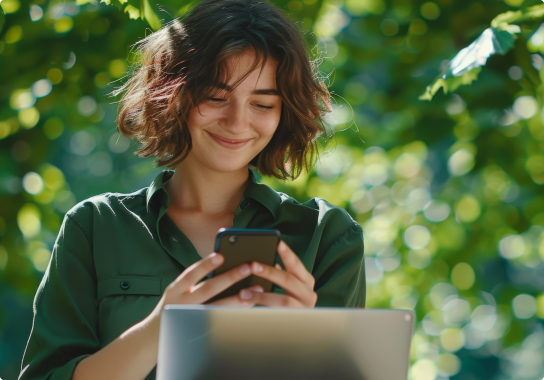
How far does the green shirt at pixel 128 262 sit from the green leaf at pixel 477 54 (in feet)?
1.95

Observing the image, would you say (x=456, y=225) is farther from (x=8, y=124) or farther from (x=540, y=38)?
(x=8, y=124)

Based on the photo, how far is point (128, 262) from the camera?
1.21 metres

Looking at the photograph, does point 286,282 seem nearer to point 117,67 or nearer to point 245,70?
point 245,70

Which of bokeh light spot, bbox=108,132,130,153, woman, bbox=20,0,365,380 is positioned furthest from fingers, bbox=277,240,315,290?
bokeh light spot, bbox=108,132,130,153

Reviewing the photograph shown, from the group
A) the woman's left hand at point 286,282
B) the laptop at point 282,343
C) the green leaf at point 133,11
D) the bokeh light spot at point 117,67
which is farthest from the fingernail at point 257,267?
the bokeh light spot at point 117,67

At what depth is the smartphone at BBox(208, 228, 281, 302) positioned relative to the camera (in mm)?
871

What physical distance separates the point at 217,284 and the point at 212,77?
48 centimetres

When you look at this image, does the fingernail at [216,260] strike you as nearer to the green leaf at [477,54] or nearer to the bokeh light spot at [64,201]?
the green leaf at [477,54]

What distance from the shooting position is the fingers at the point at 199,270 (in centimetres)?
88

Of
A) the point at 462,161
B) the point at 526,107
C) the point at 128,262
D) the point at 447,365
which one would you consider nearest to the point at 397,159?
the point at 462,161

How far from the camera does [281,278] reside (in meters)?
0.93

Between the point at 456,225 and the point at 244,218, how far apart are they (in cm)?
136

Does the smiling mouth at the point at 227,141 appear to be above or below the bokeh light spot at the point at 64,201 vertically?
above

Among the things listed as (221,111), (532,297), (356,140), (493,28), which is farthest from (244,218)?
→ (532,297)
